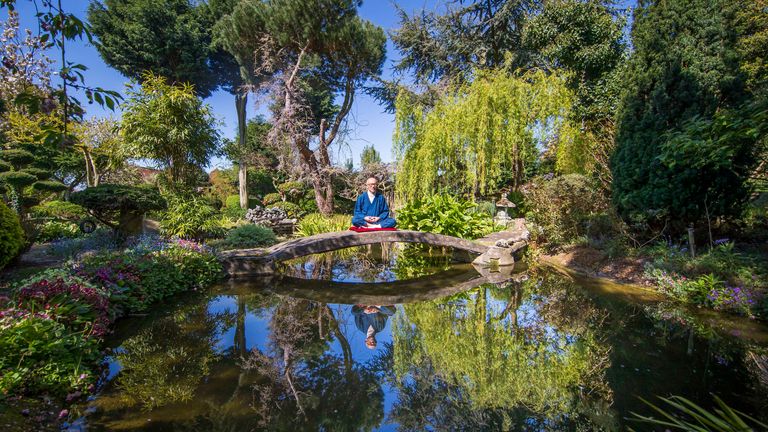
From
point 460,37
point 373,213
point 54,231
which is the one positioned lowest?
point 54,231

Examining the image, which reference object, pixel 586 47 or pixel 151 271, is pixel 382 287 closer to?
pixel 151 271

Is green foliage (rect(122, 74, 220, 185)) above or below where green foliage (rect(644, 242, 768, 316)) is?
above

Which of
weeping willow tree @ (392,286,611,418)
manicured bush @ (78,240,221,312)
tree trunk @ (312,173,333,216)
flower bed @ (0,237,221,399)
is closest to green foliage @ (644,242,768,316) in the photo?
weeping willow tree @ (392,286,611,418)

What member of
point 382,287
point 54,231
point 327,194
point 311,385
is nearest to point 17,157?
point 54,231

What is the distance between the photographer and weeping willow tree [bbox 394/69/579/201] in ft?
30.8

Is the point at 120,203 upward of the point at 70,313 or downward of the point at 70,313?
upward

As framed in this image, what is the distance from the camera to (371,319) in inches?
177

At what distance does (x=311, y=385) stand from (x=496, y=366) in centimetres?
170

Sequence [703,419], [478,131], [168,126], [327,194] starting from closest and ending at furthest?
[703,419], [168,126], [478,131], [327,194]

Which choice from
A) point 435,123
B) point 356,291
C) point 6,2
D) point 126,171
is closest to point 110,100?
point 6,2

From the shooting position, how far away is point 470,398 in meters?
2.67

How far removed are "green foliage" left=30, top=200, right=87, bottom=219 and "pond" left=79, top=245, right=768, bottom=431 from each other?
952 centimetres

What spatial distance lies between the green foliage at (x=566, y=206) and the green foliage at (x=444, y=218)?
163 cm

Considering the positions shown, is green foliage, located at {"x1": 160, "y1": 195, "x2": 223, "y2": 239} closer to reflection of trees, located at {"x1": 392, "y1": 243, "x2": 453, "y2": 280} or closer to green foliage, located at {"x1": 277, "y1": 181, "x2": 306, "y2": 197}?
reflection of trees, located at {"x1": 392, "y1": 243, "x2": 453, "y2": 280}
